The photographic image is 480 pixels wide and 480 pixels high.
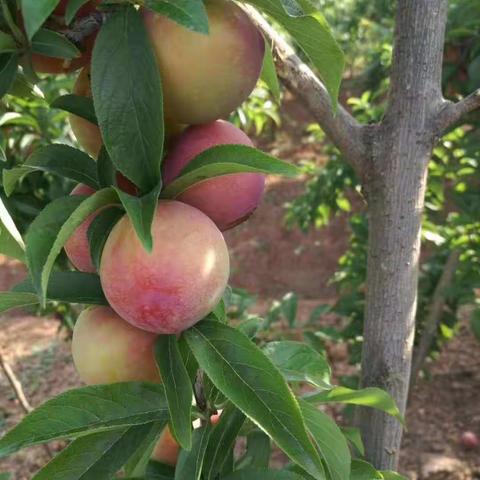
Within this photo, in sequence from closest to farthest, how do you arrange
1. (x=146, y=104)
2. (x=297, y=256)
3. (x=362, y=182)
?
(x=146, y=104)
(x=362, y=182)
(x=297, y=256)

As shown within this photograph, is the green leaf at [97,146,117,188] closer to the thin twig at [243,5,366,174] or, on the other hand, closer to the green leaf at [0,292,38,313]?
the green leaf at [0,292,38,313]

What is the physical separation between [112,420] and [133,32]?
1.36 ft

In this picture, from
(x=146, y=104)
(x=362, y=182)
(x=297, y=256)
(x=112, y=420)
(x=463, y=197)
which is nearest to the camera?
(x=146, y=104)

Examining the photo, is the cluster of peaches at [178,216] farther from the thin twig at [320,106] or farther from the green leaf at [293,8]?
the thin twig at [320,106]

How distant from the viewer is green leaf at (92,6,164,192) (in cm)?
60

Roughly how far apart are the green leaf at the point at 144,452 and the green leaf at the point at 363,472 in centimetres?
28

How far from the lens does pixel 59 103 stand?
684 millimetres

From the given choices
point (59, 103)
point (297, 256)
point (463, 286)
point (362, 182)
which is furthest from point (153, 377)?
point (297, 256)

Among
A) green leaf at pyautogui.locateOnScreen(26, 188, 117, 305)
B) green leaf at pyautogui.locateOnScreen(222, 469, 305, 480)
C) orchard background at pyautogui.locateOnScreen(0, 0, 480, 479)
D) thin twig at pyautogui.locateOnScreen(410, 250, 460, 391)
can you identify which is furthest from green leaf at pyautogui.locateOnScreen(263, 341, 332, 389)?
thin twig at pyautogui.locateOnScreen(410, 250, 460, 391)

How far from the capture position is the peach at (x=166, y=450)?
0.87 meters

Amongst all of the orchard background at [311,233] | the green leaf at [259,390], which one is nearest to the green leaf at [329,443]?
the orchard background at [311,233]

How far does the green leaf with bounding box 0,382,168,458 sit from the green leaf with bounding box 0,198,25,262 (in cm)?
16

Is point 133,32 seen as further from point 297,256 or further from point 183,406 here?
point 297,256

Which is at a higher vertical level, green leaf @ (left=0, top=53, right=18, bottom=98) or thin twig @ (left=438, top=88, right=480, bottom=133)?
green leaf @ (left=0, top=53, right=18, bottom=98)
